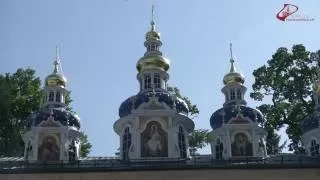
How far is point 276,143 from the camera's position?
40.6 meters

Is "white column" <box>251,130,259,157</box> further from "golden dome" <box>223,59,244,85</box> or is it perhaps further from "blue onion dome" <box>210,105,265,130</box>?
"golden dome" <box>223,59,244,85</box>

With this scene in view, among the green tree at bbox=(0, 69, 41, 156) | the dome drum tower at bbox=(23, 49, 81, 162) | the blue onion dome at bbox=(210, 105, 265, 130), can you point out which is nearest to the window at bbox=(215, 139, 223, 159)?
the blue onion dome at bbox=(210, 105, 265, 130)

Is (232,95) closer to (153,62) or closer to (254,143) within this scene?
(254,143)

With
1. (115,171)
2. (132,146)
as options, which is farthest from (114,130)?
(115,171)

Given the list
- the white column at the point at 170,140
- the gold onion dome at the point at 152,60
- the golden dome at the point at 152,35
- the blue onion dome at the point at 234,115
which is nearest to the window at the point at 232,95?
the blue onion dome at the point at 234,115

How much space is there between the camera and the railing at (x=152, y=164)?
2975cm

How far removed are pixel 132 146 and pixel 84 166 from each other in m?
3.03

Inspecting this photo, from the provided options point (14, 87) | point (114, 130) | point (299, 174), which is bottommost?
point (299, 174)

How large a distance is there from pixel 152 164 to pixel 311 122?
31.8ft

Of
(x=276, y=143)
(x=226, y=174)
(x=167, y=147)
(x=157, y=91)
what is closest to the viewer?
(x=226, y=174)

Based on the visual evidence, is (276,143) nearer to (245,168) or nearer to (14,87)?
(245,168)

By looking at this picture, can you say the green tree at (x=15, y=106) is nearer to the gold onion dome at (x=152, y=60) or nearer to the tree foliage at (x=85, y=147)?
the tree foliage at (x=85, y=147)

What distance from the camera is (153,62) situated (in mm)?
36406

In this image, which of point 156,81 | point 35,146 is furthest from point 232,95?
point 35,146
